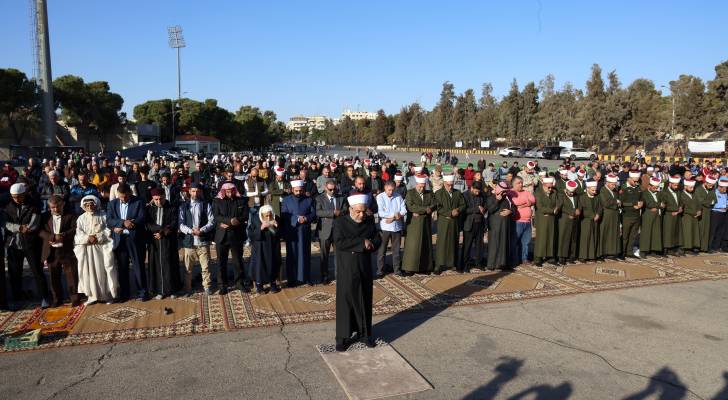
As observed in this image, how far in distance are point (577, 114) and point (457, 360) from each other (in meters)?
61.9

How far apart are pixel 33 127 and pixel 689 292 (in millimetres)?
61417

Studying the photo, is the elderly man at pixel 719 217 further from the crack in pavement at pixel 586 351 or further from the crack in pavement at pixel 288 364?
the crack in pavement at pixel 288 364

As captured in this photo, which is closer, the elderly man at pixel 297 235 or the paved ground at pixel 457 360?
the paved ground at pixel 457 360

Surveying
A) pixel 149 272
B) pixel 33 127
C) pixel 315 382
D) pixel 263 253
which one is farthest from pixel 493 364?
pixel 33 127

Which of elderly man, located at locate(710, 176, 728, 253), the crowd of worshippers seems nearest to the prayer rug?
the crowd of worshippers

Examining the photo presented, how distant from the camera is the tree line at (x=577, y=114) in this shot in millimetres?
45656

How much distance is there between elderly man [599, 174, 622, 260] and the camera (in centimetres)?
987

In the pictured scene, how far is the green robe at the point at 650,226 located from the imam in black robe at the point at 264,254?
7473mm

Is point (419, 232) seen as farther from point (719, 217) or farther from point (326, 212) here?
point (719, 217)

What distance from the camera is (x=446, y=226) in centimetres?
905

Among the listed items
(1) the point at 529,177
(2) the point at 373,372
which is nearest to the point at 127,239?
(2) the point at 373,372

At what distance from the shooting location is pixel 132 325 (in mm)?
6324

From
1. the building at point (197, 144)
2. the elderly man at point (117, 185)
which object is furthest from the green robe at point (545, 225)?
the building at point (197, 144)

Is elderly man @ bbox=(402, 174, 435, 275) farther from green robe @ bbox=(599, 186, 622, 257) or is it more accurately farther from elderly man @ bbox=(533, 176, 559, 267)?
green robe @ bbox=(599, 186, 622, 257)
